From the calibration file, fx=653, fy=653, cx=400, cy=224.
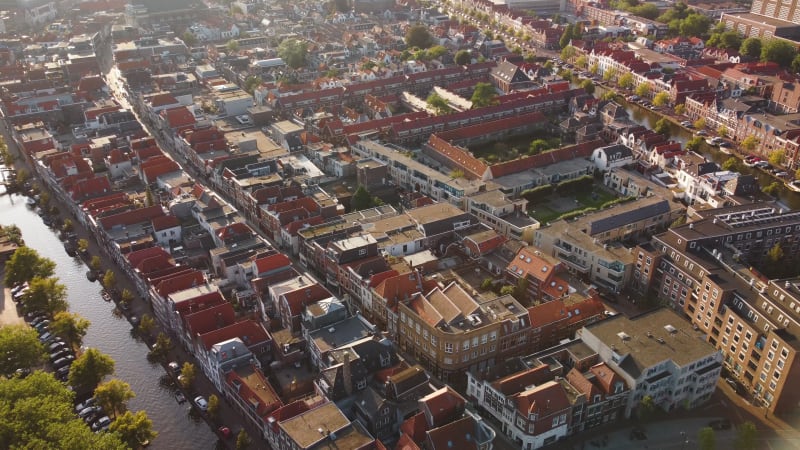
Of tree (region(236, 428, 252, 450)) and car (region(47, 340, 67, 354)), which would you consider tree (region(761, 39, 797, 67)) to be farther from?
car (region(47, 340, 67, 354))

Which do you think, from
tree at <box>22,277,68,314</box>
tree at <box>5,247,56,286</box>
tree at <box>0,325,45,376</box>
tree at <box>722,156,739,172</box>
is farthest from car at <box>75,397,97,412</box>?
tree at <box>722,156,739,172</box>

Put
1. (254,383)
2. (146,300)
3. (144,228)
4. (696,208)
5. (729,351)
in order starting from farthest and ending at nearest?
(696,208)
(144,228)
(146,300)
(729,351)
(254,383)

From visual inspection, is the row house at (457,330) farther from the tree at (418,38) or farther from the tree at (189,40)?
the tree at (189,40)

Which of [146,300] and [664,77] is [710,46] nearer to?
[664,77]

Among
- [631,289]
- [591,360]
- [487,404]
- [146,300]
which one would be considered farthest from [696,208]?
[146,300]

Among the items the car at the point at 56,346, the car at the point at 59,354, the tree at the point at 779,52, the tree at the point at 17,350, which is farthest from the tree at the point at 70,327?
the tree at the point at 779,52

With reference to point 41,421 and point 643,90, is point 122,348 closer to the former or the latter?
point 41,421

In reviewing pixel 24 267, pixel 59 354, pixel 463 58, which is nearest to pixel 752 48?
pixel 463 58
